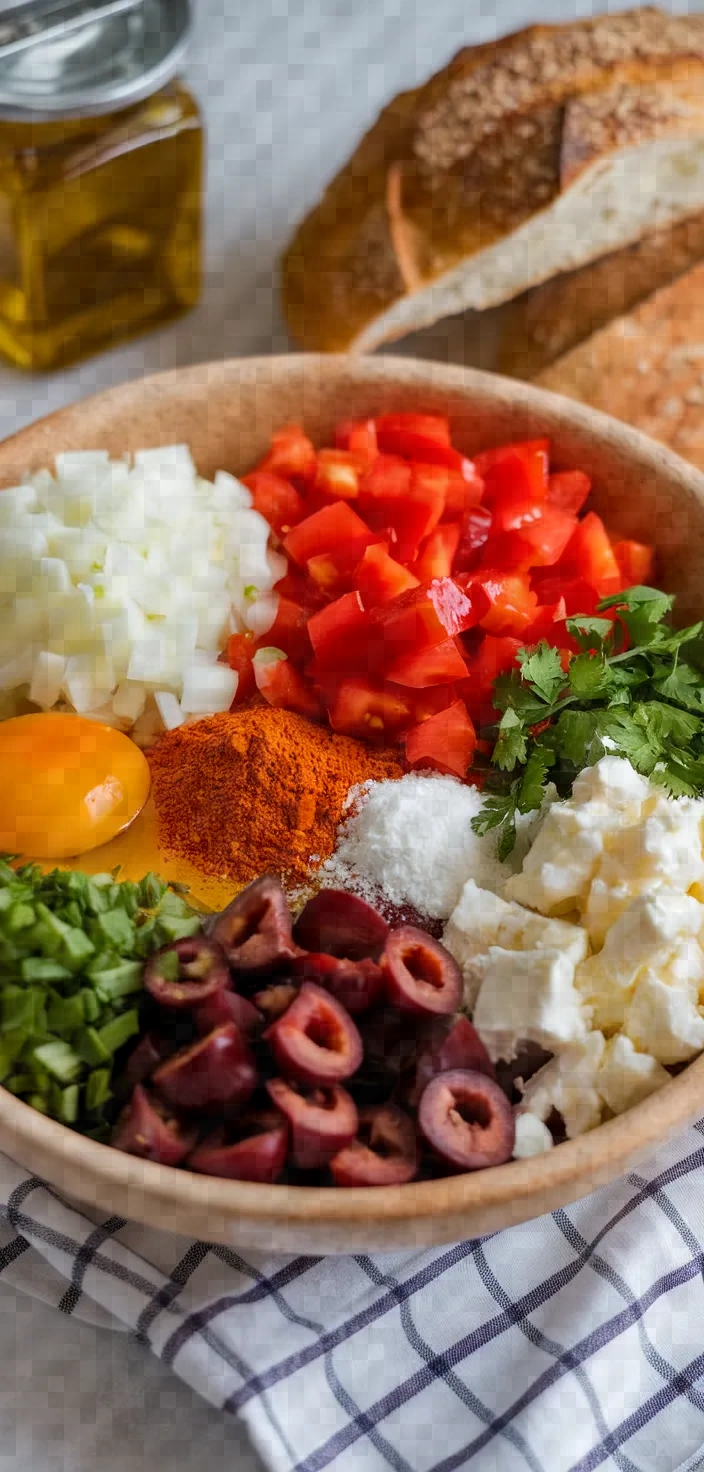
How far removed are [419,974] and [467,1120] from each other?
7.9 inches

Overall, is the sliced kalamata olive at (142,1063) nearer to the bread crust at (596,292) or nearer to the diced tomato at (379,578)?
the diced tomato at (379,578)

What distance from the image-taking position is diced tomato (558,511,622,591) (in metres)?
2.32

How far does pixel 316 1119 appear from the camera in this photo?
1.54m

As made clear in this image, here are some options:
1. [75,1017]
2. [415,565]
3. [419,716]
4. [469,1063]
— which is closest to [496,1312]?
[469,1063]

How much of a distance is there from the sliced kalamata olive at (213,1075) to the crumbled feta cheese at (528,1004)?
33cm

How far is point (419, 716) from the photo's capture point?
2.15 m

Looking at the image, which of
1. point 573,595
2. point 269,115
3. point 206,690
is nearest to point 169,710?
point 206,690

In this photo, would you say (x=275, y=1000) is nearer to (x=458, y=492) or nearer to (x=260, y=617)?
(x=260, y=617)

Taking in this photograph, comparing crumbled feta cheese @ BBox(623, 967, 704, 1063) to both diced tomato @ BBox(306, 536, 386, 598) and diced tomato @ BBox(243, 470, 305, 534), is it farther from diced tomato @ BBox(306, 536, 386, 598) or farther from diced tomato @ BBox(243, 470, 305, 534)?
diced tomato @ BBox(243, 470, 305, 534)

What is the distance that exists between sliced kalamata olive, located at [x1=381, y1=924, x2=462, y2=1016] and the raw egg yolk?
580 millimetres

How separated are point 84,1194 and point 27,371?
85.1 inches

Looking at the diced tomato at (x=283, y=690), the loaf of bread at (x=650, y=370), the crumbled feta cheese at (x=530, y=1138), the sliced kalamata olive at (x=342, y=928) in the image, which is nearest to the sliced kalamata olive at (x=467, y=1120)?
the crumbled feta cheese at (x=530, y=1138)

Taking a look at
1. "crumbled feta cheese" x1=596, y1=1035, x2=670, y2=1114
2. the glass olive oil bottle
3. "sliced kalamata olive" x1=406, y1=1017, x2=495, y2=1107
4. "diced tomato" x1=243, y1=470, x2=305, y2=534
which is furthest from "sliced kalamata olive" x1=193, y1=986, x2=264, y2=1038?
the glass olive oil bottle

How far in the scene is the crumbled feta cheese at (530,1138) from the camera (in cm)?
161
